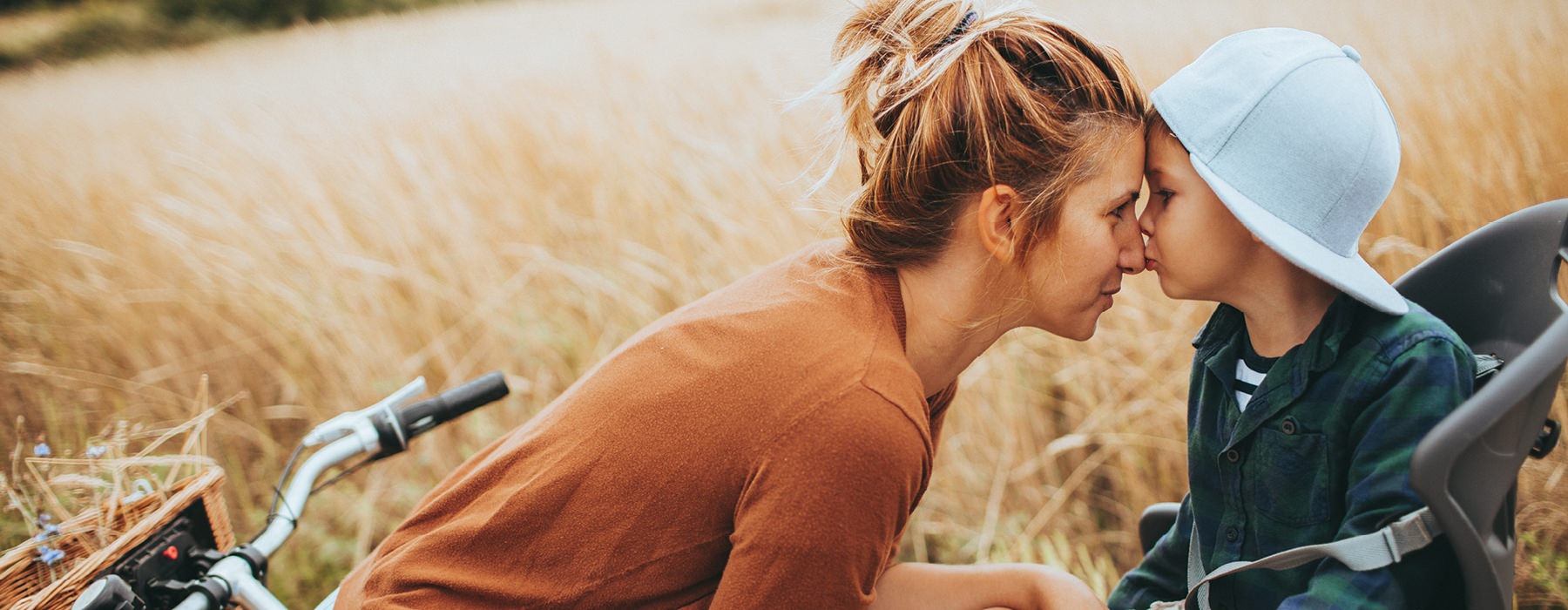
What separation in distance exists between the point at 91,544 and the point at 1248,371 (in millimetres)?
1751

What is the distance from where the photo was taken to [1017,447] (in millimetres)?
2615

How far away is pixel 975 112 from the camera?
1229 mm

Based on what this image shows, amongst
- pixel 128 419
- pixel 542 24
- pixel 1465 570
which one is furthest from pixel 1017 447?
pixel 542 24

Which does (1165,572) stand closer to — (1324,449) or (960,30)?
(1324,449)

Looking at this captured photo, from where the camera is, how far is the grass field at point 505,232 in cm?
233

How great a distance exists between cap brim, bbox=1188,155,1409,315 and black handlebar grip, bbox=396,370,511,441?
117 cm

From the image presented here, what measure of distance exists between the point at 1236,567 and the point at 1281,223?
1.45 feet

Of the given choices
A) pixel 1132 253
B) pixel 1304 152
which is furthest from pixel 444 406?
pixel 1304 152

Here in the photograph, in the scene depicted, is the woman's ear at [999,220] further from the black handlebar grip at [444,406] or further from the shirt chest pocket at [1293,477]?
the black handlebar grip at [444,406]

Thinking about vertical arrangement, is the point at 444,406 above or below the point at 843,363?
below

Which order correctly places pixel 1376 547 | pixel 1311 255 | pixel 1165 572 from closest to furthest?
pixel 1376 547
pixel 1311 255
pixel 1165 572

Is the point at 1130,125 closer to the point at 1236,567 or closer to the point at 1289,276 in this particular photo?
the point at 1289,276

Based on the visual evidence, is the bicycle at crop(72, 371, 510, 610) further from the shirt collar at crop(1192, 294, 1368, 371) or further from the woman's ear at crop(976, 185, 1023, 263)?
the shirt collar at crop(1192, 294, 1368, 371)

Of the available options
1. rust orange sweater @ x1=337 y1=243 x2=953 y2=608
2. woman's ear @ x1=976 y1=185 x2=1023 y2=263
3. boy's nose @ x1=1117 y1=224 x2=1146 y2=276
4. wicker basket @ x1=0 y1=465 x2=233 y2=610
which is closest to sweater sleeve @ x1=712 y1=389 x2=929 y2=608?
rust orange sweater @ x1=337 y1=243 x2=953 y2=608
